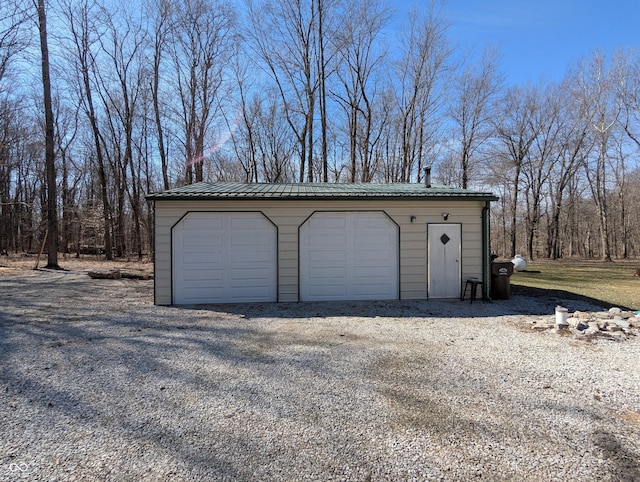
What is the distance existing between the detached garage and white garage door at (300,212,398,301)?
0.9 inches

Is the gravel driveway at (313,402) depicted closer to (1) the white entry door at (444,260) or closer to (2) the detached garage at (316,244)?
(2) the detached garage at (316,244)

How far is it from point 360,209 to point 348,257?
43.7 inches

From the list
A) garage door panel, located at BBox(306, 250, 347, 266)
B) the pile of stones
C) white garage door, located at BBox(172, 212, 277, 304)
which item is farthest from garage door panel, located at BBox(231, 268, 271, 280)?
the pile of stones

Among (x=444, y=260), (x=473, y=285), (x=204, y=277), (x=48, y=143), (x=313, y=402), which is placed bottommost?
(x=313, y=402)

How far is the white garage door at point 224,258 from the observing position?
23.9 ft

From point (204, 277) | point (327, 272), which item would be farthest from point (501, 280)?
point (204, 277)

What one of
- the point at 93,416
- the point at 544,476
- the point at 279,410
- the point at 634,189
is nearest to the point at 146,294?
the point at 93,416

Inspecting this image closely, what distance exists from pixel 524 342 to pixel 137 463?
476cm

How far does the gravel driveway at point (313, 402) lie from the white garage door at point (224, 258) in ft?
5.48

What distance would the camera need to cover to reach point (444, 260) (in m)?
7.79

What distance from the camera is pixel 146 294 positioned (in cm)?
849

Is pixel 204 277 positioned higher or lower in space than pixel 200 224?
lower

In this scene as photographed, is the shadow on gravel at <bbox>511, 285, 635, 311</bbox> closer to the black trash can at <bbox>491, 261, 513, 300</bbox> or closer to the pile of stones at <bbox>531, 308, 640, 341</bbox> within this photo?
the black trash can at <bbox>491, 261, 513, 300</bbox>

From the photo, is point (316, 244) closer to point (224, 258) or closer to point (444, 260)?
point (224, 258)
